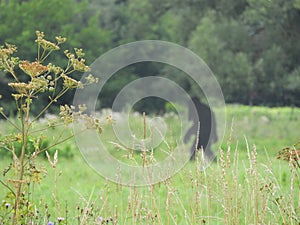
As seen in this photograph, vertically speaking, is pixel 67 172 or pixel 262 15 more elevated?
pixel 262 15

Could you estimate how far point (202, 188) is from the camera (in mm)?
3271

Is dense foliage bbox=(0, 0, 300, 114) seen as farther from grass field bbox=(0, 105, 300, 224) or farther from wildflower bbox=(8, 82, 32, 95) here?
wildflower bbox=(8, 82, 32, 95)

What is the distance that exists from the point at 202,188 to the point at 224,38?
31.8 ft

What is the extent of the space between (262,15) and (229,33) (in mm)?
1126

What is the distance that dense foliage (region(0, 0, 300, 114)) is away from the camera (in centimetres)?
1225

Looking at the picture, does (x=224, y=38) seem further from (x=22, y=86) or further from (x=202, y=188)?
(x=22, y=86)

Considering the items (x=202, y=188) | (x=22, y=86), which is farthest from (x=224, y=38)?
(x=22, y=86)

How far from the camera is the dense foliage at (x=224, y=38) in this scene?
12250mm

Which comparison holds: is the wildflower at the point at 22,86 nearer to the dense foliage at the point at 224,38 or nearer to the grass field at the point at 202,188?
the grass field at the point at 202,188

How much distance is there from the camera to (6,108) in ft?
43.6

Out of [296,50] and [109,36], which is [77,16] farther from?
[296,50]

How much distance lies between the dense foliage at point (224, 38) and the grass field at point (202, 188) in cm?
94

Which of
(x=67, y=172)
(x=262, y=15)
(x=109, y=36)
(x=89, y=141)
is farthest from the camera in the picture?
(x=109, y=36)

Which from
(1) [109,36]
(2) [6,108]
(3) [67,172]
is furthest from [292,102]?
(3) [67,172]
